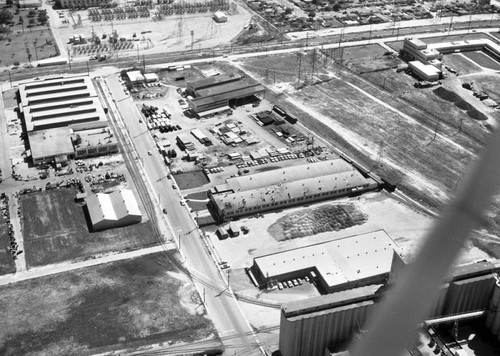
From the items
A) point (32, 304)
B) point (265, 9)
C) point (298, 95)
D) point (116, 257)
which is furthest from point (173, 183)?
point (265, 9)

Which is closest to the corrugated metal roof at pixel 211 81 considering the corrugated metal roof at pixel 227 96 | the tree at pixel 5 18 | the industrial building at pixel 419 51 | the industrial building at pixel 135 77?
the corrugated metal roof at pixel 227 96

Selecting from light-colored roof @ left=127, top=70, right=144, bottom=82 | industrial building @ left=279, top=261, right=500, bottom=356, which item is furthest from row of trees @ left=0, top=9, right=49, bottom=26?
industrial building @ left=279, top=261, right=500, bottom=356

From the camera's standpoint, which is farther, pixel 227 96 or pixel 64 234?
pixel 227 96

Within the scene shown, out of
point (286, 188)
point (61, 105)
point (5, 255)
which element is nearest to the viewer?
point (5, 255)

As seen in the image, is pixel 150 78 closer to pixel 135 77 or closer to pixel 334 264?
pixel 135 77

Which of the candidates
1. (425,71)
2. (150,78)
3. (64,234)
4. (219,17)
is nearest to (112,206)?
(64,234)

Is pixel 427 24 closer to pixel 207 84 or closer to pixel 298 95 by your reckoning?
pixel 298 95

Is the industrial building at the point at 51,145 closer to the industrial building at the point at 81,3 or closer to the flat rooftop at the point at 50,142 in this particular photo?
the flat rooftop at the point at 50,142
